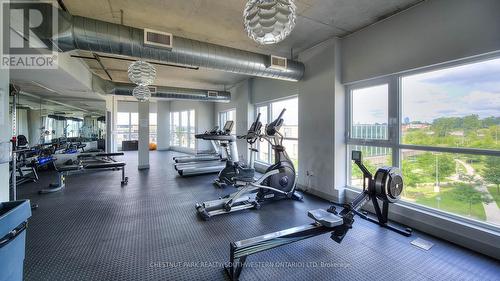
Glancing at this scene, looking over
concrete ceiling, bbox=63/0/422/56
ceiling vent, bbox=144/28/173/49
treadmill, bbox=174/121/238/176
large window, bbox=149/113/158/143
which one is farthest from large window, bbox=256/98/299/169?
large window, bbox=149/113/158/143

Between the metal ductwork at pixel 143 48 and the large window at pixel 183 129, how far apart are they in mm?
7151

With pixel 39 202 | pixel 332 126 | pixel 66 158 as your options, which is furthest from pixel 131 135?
pixel 332 126

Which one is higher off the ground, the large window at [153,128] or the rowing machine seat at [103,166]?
the large window at [153,128]

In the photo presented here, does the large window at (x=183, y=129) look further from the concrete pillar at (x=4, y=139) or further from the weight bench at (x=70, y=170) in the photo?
the concrete pillar at (x=4, y=139)

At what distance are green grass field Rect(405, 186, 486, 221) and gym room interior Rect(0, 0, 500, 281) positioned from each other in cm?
1

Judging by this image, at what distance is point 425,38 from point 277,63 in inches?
79.6

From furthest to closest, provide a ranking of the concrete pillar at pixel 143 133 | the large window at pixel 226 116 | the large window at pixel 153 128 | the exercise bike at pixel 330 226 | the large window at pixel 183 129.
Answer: the large window at pixel 153 128 → the large window at pixel 183 129 → the large window at pixel 226 116 → the concrete pillar at pixel 143 133 → the exercise bike at pixel 330 226

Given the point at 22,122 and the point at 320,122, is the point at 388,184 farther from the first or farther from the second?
the point at 22,122

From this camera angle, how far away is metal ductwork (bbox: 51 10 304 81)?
237 centimetres

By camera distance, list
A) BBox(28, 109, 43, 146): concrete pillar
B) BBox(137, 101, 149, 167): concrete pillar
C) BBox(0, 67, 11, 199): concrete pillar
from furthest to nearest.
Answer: BBox(137, 101, 149, 167): concrete pillar → BBox(28, 109, 43, 146): concrete pillar → BBox(0, 67, 11, 199): concrete pillar

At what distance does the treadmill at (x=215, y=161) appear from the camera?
5.09 meters

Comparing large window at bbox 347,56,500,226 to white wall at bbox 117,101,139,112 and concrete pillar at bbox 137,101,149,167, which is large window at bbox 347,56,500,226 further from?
white wall at bbox 117,101,139,112

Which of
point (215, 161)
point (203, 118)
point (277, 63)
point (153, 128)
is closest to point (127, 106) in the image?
point (153, 128)

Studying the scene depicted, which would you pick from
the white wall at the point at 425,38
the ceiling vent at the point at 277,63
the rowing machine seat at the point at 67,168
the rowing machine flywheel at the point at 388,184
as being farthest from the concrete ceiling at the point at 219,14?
the rowing machine seat at the point at 67,168
